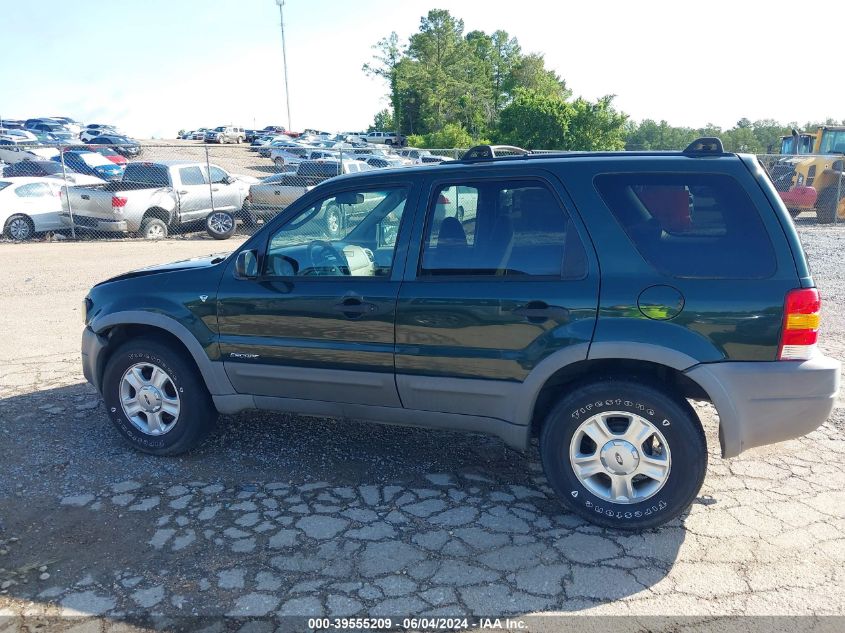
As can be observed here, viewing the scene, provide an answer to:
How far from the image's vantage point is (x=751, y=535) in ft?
11.4

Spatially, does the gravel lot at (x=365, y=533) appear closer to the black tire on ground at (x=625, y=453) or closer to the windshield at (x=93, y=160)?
the black tire on ground at (x=625, y=453)

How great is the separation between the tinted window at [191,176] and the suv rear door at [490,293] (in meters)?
13.2

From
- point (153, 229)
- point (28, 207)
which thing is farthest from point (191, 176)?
point (28, 207)

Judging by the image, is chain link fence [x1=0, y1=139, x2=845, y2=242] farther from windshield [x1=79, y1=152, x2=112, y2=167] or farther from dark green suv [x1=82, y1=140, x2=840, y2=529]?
dark green suv [x1=82, y1=140, x2=840, y2=529]

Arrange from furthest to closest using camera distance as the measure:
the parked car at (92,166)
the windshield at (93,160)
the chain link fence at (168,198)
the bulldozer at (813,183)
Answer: the windshield at (93,160) → the parked car at (92,166) → the bulldozer at (813,183) → the chain link fence at (168,198)

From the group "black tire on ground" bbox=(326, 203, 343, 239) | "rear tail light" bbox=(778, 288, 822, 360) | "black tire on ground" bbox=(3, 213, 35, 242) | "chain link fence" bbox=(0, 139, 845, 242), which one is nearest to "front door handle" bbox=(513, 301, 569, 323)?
Answer: "rear tail light" bbox=(778, 288, 822, 360)

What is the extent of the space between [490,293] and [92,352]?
2764 mm

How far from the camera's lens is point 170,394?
14.6 feet

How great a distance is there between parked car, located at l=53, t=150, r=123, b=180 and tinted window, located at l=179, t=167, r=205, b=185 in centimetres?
894

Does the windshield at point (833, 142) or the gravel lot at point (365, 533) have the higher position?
the windshield at point (833, 142)

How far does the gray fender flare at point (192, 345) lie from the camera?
426cm

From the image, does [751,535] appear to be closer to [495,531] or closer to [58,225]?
[495,531]

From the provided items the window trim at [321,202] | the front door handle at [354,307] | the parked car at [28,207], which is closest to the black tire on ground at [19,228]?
the parked car at [28,207]

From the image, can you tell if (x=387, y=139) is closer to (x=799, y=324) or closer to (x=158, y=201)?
(x=158, y=201)
